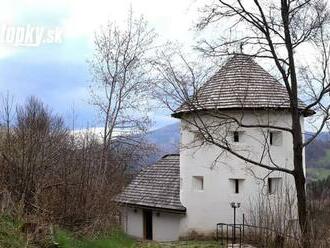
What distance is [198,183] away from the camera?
20.4 metres

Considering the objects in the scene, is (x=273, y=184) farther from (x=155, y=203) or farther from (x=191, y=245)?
(x=155, y=203)

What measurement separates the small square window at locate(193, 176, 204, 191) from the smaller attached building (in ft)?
3.33

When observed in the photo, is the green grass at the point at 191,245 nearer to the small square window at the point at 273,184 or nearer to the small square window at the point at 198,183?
the small square window at the point at 198,183

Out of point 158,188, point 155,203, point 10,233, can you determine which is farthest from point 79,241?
point 158,188

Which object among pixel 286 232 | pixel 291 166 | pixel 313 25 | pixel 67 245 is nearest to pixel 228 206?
pixel 291 166

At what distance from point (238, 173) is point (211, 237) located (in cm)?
280

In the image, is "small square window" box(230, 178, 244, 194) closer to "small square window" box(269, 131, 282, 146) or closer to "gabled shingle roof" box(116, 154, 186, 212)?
"small square window" box(269, 131, 282, 146)

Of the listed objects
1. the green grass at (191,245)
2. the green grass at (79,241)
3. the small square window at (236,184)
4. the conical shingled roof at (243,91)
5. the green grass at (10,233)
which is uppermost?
the conical shingled roof at (243,91)

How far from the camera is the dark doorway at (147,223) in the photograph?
22797 mm

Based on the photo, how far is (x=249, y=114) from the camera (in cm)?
1920

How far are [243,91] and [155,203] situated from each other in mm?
6349

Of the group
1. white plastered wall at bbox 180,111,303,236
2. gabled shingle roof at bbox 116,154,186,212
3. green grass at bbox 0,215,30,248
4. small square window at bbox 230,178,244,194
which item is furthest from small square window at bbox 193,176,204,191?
green grass at bbox 0,215,30,248

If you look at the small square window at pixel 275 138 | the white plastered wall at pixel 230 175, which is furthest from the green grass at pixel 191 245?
the small square window at pixel 275 138

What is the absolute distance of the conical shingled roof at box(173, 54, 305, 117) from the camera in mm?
18812
